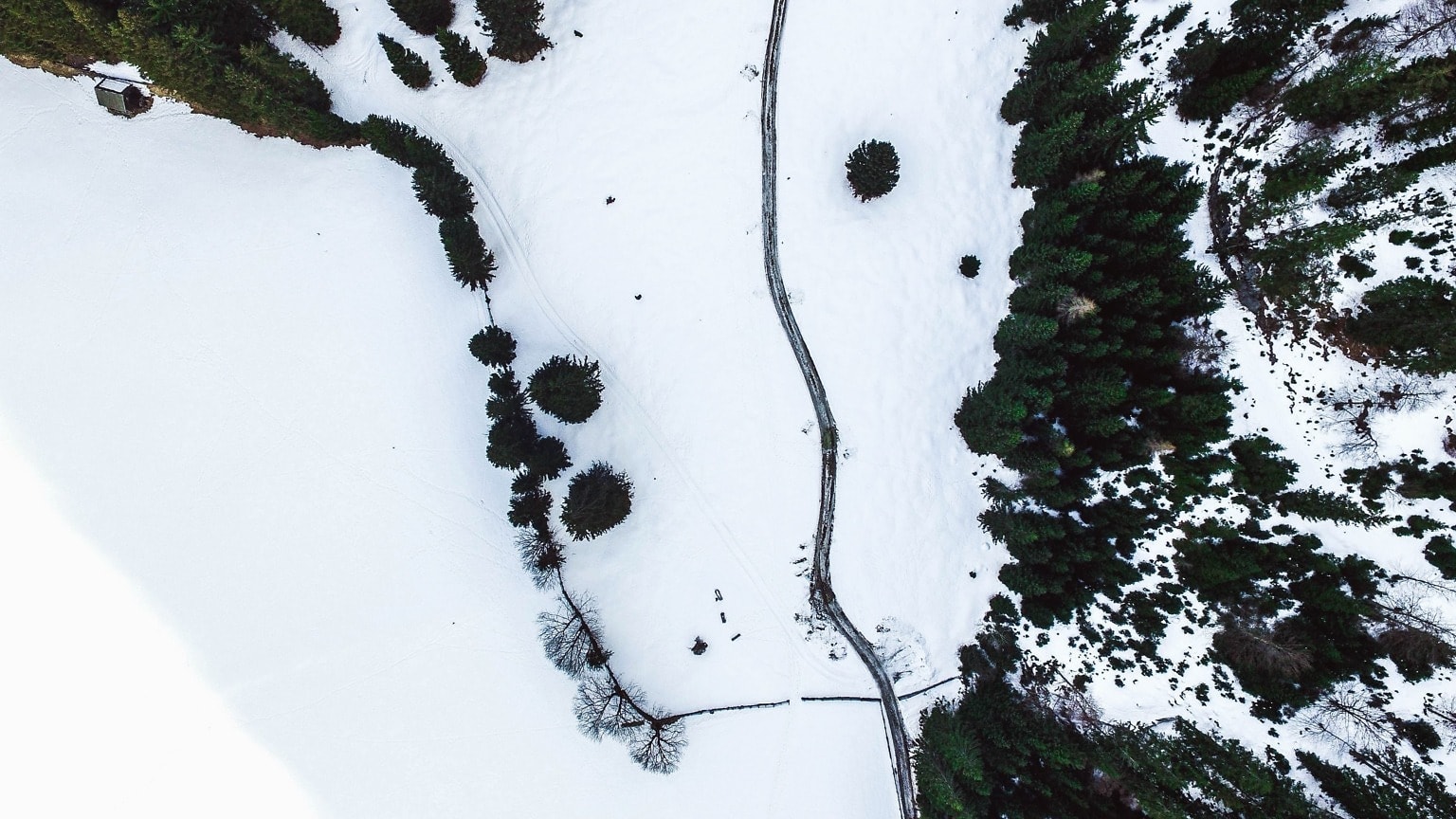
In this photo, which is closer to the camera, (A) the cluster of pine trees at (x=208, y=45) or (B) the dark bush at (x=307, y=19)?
(A) the cluster of pine trees at (x=208, y=45)

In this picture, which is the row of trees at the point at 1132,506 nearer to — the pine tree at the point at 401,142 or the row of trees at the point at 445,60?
the row of trees at the point at 445,60

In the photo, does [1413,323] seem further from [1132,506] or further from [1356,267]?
[1132,506]

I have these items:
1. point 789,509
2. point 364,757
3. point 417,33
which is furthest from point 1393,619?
point 417,33

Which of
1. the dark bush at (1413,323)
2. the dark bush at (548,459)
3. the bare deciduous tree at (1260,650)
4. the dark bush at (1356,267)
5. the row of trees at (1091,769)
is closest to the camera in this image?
the dark bush at (1413,323)

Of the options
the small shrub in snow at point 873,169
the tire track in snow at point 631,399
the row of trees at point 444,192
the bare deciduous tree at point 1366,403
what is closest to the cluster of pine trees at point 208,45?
the row of trees at point 444,192

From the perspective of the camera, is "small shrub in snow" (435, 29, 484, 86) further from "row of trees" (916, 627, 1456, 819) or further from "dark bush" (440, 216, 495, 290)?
"row of trees" (916, 627, 1456, 819)

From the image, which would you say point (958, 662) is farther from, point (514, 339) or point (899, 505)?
point (514, 339)

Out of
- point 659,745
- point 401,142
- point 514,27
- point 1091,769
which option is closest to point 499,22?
point 514,27
